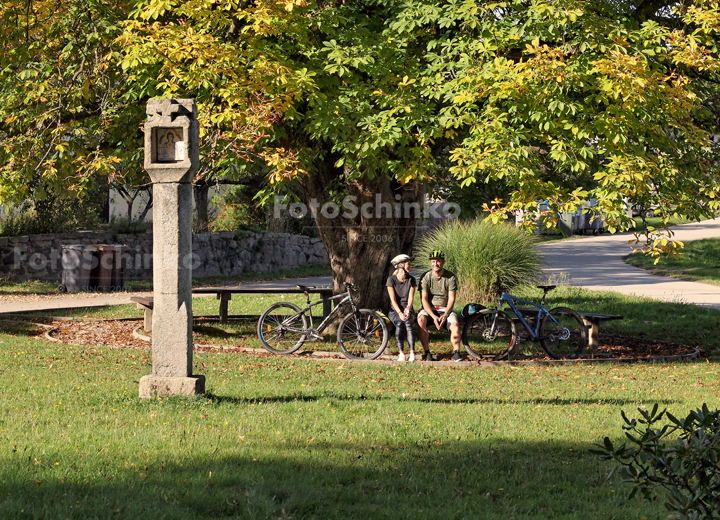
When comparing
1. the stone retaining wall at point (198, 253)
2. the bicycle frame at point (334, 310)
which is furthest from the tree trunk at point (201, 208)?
the bicycle frame at point (334, 310)

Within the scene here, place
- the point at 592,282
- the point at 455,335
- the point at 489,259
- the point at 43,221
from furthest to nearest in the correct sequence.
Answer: the point at 592,282
the point at 43,221
the point at 489,259
the point at 455,335

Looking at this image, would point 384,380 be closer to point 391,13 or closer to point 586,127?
point 586,127

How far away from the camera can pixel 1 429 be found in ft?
19.8

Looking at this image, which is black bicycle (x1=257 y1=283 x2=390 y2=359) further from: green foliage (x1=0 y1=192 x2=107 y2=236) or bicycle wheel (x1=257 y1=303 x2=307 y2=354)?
green foliage (x1=0 y1=192 x2=107 y2=236)

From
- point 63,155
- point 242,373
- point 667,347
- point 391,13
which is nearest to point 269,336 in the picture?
point 242,373

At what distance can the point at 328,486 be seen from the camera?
189 inches

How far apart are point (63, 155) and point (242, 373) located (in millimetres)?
4060

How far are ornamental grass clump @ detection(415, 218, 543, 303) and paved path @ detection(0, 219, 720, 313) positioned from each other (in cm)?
133

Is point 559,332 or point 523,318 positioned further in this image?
point 559,332

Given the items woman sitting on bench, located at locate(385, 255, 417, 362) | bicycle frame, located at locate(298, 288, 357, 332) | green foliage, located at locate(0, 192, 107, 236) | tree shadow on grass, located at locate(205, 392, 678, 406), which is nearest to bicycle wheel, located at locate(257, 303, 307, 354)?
bicycle frame, located at locate(298, 288, 357, 332)

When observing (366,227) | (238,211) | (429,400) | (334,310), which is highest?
(238,211)

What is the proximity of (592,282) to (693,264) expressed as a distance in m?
7.16

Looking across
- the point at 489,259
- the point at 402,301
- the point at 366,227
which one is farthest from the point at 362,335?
the point at 489,259

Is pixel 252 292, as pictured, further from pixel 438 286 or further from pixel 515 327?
pixel 515 327
